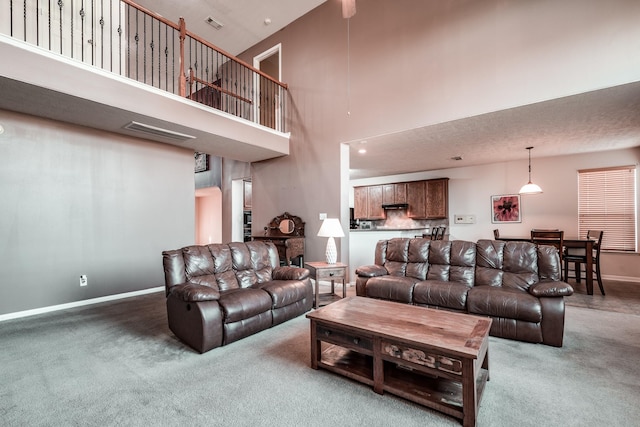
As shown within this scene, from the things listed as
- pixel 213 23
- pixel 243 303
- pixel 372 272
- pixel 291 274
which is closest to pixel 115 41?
pixel 213 23

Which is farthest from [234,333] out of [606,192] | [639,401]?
[606,192]

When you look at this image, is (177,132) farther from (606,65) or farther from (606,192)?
(606,192)

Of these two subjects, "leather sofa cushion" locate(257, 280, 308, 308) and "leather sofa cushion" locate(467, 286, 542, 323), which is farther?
"leather sofa cushion" locate(257, 280, 308, 308)

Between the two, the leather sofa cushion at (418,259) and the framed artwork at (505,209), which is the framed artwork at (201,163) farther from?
the framed artwork at (505,209)

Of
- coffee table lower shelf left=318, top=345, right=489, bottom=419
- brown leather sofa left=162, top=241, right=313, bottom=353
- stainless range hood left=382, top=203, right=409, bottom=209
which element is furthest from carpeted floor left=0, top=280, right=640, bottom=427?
stainless range hood left=382, top=203, right=409, bottom=209

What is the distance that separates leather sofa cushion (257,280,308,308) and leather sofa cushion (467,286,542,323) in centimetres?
182

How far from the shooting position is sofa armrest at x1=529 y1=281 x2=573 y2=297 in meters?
2.62

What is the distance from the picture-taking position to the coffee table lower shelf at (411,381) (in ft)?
5.65

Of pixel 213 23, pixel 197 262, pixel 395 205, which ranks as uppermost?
pixel 213 23

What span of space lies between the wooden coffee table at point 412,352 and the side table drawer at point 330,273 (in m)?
1.26

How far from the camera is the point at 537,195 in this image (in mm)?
6191

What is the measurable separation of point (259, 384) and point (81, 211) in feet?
13.0

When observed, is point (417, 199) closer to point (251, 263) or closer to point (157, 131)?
point (251, 263)

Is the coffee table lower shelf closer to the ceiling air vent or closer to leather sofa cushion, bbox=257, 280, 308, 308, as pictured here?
leather sofa cushion, bbox=257, 280, 308, 308
